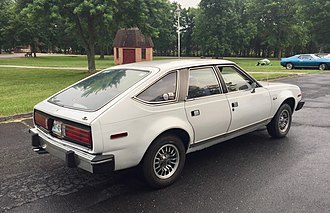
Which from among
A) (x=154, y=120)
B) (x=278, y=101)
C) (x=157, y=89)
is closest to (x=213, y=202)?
(x=154, y=120)

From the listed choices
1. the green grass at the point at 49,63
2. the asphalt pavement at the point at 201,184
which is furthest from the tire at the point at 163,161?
the green grass at the point at 49,63

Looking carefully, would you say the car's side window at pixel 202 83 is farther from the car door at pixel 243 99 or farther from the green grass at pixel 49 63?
the green grass at pixel 49 63

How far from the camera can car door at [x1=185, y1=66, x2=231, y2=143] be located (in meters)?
3.98

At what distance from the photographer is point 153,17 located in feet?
61.4

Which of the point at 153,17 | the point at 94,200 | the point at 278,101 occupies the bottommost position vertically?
the point at 94,200

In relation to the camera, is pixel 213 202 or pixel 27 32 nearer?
pixel 213 202

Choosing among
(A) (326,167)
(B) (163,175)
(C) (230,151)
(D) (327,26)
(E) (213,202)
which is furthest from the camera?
(D) (327,26)

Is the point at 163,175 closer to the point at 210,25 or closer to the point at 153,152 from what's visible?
the point at 153,152

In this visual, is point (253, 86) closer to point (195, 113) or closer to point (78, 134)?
point (195, 113)

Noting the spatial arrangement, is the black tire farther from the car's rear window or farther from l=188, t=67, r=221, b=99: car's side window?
the car's rear window

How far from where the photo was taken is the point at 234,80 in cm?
477

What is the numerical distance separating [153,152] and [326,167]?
260 cm

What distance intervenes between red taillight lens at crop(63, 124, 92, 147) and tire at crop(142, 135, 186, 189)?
0.71 metres

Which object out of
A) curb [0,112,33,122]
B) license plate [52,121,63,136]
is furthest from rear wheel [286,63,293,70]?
license plate [52,121,63,136]
